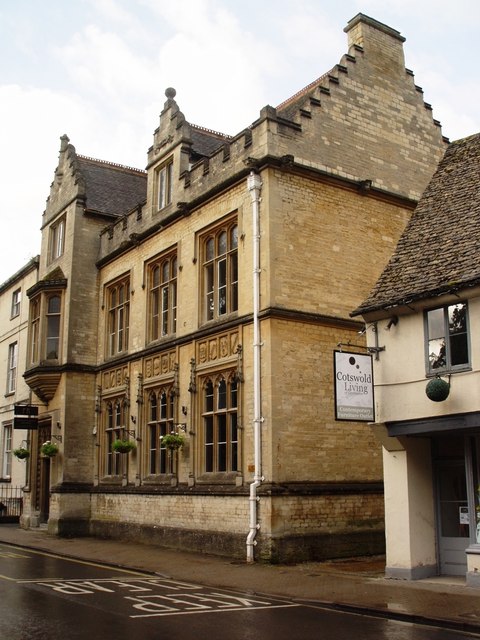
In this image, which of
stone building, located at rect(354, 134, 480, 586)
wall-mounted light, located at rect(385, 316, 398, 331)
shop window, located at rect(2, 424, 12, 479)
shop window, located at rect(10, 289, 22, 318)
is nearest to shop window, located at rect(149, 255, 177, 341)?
stone building, located at rect(354, 134, 480, 586)

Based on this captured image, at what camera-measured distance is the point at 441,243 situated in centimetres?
1562

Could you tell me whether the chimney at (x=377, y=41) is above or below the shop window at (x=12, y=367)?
above

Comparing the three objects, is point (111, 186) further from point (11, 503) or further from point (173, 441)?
point (11, 503)

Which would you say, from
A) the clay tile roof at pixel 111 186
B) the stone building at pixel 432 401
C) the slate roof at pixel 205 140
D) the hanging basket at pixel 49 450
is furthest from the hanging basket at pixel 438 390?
the clay tile roof at pixel 111 186

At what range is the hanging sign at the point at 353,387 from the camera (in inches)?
589

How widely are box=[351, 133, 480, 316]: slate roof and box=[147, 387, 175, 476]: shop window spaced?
8447mm

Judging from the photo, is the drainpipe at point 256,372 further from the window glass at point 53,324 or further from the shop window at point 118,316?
the window glass at point 53,324

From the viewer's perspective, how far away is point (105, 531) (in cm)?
2442

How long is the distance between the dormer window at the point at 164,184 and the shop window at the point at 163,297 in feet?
6.09

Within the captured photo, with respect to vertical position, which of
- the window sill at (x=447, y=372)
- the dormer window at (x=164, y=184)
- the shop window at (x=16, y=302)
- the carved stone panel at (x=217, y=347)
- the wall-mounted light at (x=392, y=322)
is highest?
the dormer window at (x=164, y=184)

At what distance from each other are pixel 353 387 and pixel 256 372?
3.38 metres

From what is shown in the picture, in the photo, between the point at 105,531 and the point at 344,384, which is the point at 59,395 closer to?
the point at 105,531

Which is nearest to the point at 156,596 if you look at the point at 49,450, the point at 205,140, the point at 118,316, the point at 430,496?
the point at 430,496

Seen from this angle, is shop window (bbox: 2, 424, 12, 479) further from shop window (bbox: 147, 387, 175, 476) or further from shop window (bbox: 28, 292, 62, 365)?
shop window (bbox: 147, 387, 175, 476)
